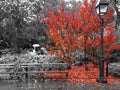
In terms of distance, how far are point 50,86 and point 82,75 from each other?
14.5 feet

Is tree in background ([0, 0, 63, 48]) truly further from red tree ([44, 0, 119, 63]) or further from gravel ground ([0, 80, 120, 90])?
gravel ground ([0, 80, 120, 90])

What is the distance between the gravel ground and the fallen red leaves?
1.10 m

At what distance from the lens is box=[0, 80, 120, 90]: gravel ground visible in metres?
12.3

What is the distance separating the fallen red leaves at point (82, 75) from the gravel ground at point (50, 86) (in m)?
1.10

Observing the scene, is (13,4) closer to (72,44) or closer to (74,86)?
(72,44)

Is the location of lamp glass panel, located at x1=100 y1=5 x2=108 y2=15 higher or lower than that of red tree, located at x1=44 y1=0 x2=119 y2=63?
higher

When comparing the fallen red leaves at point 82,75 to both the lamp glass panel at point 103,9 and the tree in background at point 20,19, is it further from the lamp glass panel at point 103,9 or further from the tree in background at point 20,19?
the tree in background at point 20,19

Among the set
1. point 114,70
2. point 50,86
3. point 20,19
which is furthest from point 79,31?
point 20,19

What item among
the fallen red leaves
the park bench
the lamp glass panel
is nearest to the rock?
the fallen red leaves

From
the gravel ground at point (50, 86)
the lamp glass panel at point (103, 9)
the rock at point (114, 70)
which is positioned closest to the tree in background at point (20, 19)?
the rock at point (114, 70)

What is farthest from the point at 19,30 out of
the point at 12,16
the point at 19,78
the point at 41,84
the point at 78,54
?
the point at 41,84

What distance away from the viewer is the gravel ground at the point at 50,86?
12324 mm

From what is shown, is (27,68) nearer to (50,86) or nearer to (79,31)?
(50,86)

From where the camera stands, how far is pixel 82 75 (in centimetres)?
1692
